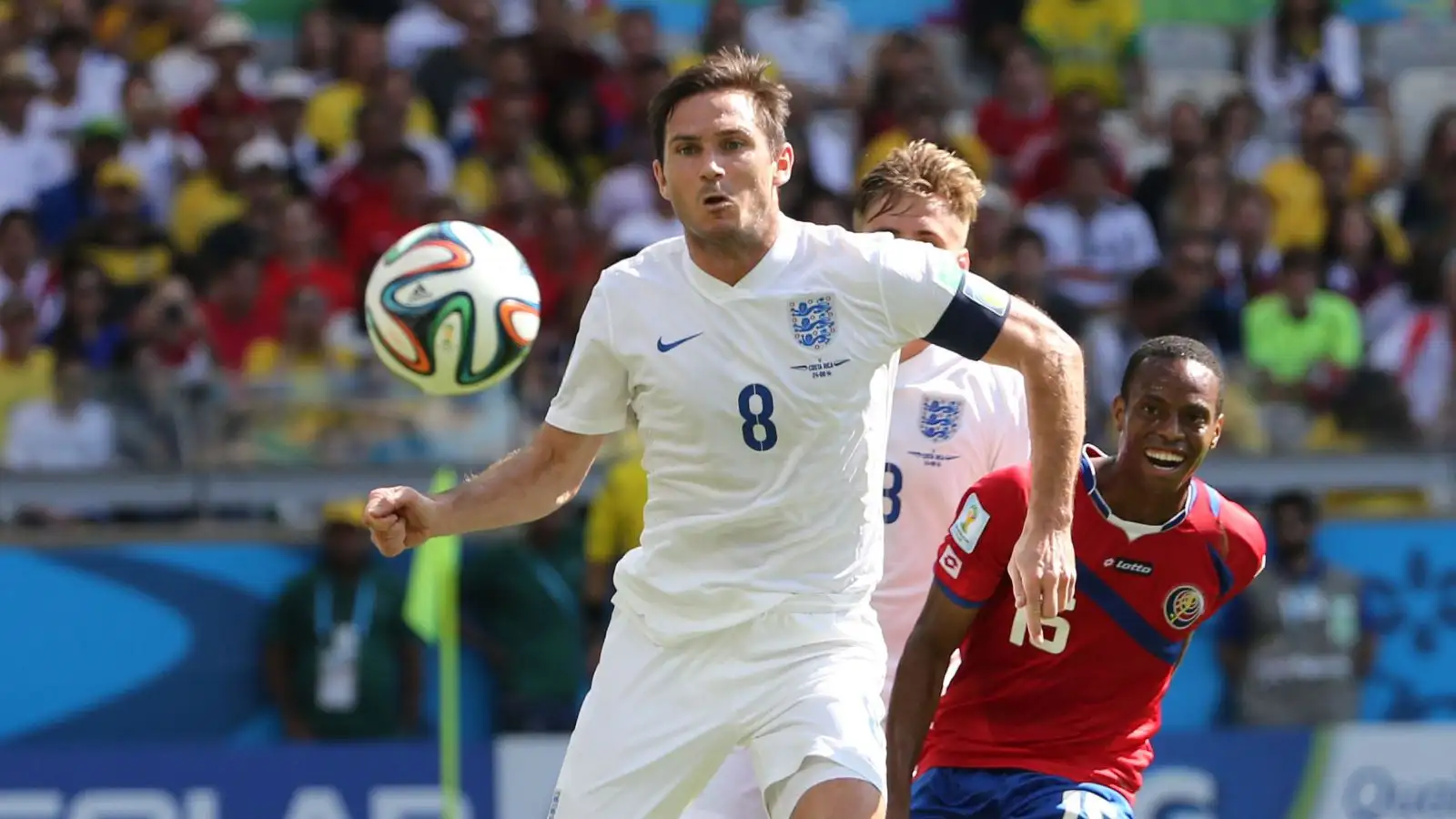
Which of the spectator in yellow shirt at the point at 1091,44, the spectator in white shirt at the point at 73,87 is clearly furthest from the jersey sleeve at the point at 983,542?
the spectator in yellow shirt at the point at 1091,44

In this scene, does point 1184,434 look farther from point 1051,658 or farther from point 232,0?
point 232,0

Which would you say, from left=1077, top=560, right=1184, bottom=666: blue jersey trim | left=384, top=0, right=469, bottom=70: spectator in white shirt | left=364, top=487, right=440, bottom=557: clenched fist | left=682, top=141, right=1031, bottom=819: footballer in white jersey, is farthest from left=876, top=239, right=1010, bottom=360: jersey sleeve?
left=384, top=0, right=469, bottom=70: spectator in white shirt

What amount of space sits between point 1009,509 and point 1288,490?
6.13 metres

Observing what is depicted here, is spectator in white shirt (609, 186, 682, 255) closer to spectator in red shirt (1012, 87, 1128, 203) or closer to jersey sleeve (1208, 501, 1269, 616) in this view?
spectator in red shirt (1012, 87, 1128, 203)

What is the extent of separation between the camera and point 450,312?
701 centimetres

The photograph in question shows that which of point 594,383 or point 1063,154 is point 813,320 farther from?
point 1063,154

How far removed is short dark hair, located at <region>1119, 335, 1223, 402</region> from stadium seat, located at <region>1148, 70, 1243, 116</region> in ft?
33.4

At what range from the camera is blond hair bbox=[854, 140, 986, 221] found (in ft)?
20.7

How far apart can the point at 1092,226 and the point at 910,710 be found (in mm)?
8243

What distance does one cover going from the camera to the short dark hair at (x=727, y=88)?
5406mm

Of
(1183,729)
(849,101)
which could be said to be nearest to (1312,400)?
(1183,729)

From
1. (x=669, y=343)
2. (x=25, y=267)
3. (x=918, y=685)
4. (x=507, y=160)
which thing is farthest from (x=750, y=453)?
(x=507, y=160)

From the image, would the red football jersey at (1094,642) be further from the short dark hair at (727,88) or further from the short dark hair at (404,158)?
the short dark hair at (404,158)

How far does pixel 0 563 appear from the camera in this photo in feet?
35.7
